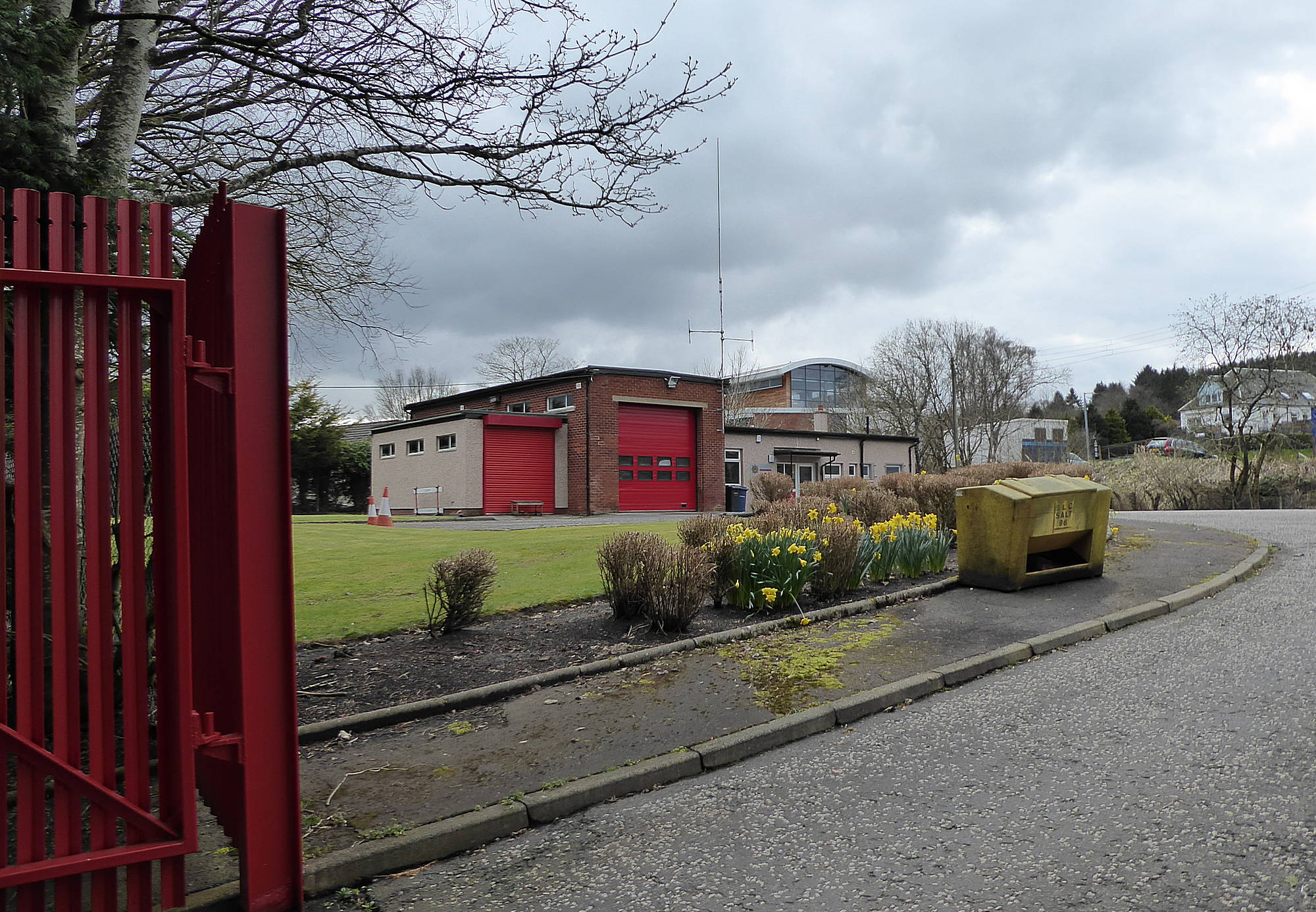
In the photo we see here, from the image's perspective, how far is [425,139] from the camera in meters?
6.66

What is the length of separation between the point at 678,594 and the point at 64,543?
4.70 metres

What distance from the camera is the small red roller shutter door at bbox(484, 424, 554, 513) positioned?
95.1ft

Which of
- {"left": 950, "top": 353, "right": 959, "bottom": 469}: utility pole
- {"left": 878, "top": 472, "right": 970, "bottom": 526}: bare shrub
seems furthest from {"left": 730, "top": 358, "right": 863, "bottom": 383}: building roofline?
{"left": 878, "top": 472, "right": 970, "bottom": 526}: bare shrub

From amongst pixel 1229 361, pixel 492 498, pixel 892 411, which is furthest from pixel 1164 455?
pixel 492 498

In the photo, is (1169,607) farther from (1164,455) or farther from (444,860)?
(1164,455)

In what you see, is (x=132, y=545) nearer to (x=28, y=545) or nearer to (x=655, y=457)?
(x=28, y=545)

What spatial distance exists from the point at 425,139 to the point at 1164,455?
29693 millimetres

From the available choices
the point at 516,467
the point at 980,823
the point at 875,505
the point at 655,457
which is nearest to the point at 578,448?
the point at 516,467

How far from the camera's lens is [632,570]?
7141 millimetres

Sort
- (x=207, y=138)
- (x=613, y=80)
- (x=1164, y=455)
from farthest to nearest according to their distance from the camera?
(x=1164, y=455) < (x=207, y=138) < (x=613, y=80)

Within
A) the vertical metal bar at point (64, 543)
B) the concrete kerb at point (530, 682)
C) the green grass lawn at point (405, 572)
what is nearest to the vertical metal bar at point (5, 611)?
the vertical metal bar at point (64, 543)

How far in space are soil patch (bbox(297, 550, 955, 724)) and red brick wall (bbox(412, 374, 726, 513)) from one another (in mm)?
20540

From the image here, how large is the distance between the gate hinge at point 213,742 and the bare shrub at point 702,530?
5907 millimetres

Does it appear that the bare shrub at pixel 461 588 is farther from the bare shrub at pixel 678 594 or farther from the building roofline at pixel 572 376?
the building roofline at pixel 572 376
